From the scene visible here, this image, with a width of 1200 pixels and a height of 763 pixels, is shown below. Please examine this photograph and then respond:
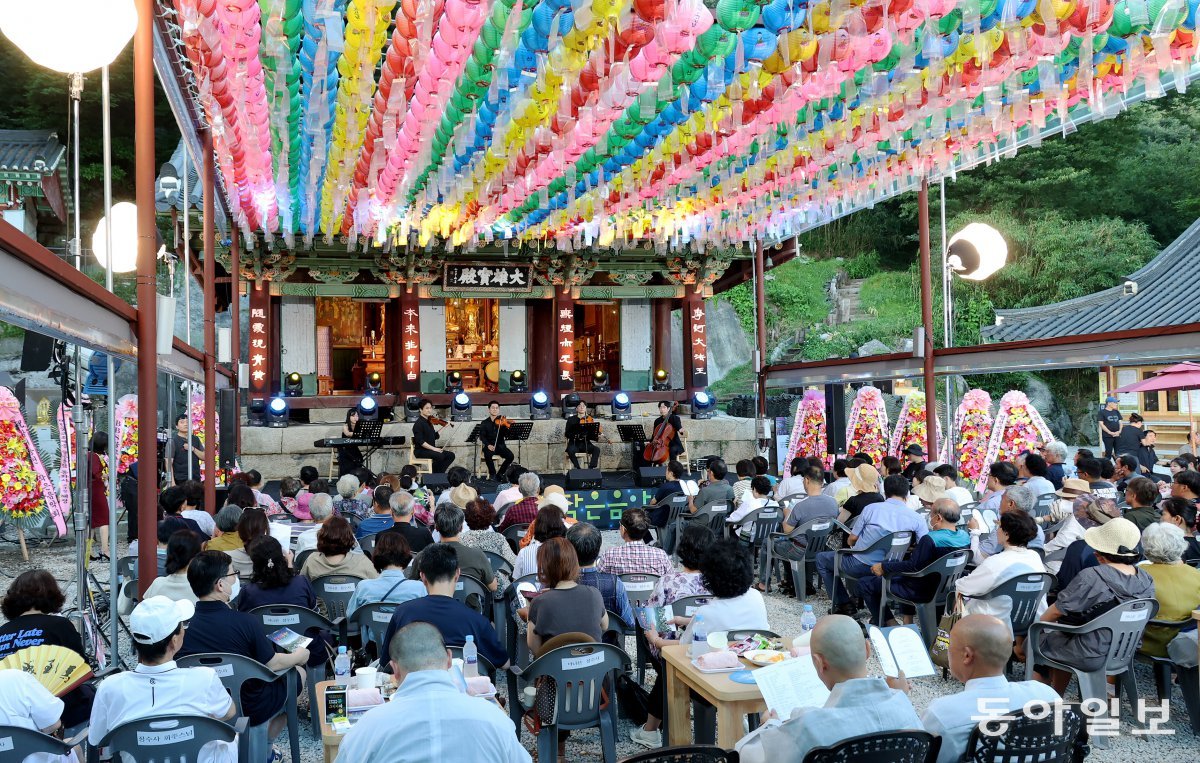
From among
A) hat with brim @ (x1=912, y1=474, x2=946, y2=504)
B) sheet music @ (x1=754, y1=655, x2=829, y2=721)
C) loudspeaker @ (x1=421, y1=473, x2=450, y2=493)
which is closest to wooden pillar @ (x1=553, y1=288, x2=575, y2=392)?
loudspeaker @ (x1=421, y1=473, x2=450, y2=493)

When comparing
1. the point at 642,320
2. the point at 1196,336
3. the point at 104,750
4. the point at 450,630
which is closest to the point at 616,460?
the point at 642,320

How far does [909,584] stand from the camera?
6180 millimetres

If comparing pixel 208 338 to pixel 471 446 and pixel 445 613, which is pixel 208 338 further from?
pixel 471 446

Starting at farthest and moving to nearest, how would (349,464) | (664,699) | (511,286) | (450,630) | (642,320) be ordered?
1. (642,320)
2. (511,286)
3. (349,464)
4. (664,699)
5. (450,630)

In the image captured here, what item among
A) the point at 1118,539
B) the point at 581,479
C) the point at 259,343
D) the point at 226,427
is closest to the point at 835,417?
the point at 581,479

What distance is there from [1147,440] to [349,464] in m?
11.4

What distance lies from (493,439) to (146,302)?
927cm

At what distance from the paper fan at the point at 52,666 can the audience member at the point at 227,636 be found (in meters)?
0.38

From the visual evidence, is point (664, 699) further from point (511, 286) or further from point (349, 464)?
point (511, 286)

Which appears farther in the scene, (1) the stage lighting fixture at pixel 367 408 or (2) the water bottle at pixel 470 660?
(1) the stage lighting fixture at pixel 367 408

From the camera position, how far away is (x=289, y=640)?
4.16 m

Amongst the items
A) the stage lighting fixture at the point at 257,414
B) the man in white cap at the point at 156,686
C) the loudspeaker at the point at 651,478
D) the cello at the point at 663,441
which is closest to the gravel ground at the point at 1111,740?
the man in white cap at the point at 156,686

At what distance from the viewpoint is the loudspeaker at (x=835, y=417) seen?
1307cm

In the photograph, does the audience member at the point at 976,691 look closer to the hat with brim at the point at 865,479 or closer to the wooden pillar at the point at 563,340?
the hat with brim at the point at 865,479
